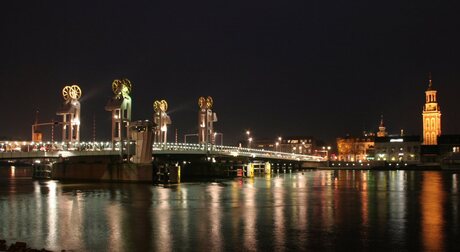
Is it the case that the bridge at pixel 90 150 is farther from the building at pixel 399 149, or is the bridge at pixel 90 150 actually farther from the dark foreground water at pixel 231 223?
the building at pixel 399 149

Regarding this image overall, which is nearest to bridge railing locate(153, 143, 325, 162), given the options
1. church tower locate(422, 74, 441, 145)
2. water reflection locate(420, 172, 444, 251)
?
water reflection locate(420, 172, 444, 251)

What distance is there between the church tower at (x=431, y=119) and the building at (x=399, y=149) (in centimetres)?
2217

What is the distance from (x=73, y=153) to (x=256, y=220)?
148 ft

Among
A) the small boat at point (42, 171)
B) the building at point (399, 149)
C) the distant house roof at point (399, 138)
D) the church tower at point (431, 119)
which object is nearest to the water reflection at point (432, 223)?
the small boat at point (42, 171)

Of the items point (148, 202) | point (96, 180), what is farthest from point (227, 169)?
point (148, 202)

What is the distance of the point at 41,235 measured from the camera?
80.0ft

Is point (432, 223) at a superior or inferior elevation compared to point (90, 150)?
inferior

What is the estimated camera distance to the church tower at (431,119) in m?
182

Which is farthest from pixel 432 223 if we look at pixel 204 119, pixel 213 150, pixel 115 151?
pixel 204 119

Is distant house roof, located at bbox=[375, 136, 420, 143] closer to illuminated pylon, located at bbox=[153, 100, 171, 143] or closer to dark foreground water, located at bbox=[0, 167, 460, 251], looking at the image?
illuminated pylon, located at bbox=[153, 100, 171, 143]

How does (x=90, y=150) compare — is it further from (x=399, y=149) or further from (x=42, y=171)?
(x=399, y=149)

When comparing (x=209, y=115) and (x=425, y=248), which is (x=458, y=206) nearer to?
(x=425, y=248)

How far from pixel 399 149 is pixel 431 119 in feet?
98.7

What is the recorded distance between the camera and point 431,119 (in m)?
184
